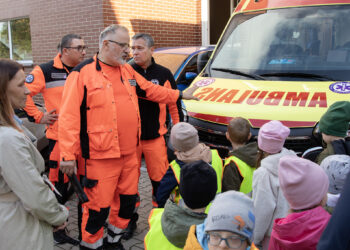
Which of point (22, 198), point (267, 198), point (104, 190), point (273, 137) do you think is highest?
point (273, 137)

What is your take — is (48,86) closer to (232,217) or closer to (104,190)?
(104,190)

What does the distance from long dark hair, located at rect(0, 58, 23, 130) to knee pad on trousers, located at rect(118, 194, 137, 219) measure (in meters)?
1.55

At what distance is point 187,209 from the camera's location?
6.22ft

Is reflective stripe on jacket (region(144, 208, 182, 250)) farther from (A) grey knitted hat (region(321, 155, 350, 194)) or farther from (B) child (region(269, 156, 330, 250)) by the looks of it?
(A) grey knitted hat (region(321, 155, 350, 194))

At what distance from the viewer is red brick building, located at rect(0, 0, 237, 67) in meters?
8.75

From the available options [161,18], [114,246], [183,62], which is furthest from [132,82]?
[161,18]

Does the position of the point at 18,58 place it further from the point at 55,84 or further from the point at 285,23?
the point at 285,23

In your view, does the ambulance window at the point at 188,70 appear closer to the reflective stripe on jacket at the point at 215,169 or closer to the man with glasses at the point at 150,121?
the man with glasses at the point at 150,121

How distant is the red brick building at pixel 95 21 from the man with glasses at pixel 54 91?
15.4 ft

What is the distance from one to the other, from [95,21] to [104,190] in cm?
633

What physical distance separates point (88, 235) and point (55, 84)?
1.68 metres

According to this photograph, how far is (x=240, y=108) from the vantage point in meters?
3.59

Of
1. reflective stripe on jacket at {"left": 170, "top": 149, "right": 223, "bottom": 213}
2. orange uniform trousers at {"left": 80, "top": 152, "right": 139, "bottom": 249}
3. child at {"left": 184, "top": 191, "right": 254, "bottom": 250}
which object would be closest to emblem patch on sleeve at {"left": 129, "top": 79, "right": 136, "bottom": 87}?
orange uniform trousers at {"left": 80, "top": 152, "right": 139, "bottom": 249}

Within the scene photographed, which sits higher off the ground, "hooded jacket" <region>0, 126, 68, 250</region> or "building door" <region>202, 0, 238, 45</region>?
"building door" <region>202, 0, 238, 45</region>
